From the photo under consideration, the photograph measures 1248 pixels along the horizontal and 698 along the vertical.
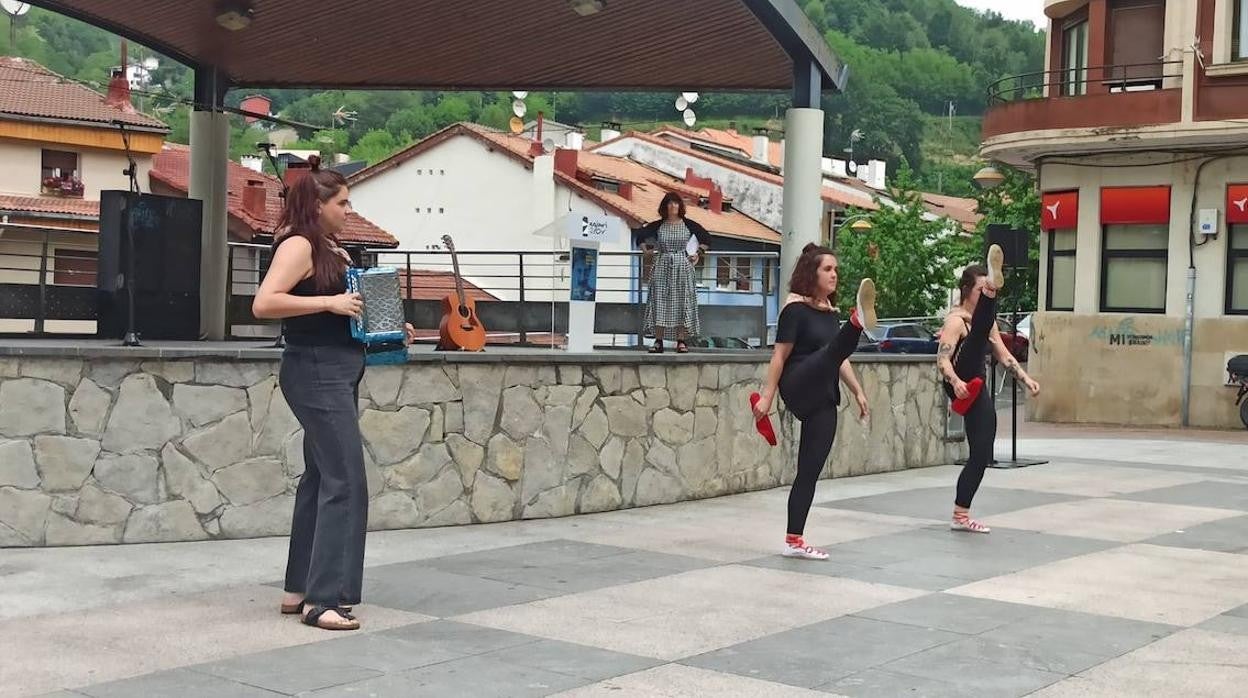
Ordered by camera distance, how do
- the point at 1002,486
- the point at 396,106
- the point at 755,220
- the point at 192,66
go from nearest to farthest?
the point at 1002,486 → the point at 192,66 → the point at 755,220 → the point at 396,106

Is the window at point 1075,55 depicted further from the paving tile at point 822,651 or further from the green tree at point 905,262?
the green tree at point 905,262

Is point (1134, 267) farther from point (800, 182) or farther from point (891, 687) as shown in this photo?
point (891, 687)

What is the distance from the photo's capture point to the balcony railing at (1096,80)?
26.2m

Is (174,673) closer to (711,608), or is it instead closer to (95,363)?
(711,608)

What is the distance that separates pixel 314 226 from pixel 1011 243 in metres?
10.8

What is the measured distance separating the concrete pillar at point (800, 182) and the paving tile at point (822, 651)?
258 inches

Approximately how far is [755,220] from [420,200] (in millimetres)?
15460

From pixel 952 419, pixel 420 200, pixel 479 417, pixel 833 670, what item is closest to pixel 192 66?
pixel 479 417

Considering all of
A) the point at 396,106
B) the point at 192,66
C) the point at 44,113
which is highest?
the point at 396,106

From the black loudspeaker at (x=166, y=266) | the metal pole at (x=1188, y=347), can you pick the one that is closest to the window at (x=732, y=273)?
the black loudspeaker at (x=166, y=266)

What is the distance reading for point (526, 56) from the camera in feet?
50.2

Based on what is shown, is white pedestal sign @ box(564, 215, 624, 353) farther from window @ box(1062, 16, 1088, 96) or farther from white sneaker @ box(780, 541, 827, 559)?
window @ box(1062, 16, 1088, 96)

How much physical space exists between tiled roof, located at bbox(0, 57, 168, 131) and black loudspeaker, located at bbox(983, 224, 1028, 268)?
3349 cm

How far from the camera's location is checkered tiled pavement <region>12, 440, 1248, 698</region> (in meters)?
5.49
